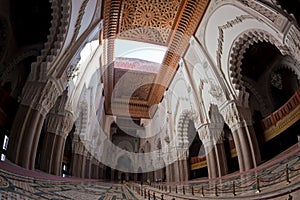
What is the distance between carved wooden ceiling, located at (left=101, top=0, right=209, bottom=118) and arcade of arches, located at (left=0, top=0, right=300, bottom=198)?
0.04m

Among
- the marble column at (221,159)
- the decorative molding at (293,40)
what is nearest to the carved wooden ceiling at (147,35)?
the decorative molding at (293,40)

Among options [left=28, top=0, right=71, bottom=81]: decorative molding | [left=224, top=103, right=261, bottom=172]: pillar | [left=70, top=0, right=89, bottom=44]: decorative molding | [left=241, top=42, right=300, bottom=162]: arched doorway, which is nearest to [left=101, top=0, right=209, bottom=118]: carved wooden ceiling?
[left=70, top=0, right=89, bottom=44]: decorative molding

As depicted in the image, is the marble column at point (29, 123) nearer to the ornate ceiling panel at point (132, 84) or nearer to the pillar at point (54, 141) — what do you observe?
the pillar at point (54, 141)

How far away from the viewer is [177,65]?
962 centimetres

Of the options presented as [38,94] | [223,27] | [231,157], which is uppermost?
[223,27]

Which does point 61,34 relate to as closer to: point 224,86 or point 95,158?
point 224,86

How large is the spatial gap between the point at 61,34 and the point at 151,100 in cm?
765

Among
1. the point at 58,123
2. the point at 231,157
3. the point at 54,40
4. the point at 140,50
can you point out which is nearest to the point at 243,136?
the point at 231,157

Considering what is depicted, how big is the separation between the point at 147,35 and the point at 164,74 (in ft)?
7.16

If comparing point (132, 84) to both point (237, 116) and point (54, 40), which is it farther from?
point (54, 40)

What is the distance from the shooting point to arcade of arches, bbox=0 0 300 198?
5.56 meters

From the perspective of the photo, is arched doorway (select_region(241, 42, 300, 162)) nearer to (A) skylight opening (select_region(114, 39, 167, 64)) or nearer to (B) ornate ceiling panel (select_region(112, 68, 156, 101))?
(A) skylight opening (select_region(114, 39, 167, 64))

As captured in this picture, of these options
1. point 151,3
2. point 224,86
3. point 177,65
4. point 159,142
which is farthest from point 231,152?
point 151,3

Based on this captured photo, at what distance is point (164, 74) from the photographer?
10.4 meters
